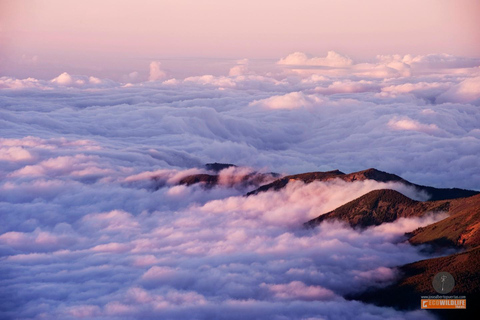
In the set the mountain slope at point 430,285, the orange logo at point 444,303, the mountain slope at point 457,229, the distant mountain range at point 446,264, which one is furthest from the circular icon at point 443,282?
the mountain slope at point 457,229

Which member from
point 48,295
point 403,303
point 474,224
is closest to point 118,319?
point 48,295

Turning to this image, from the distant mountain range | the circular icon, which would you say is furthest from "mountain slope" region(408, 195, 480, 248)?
the circular icon

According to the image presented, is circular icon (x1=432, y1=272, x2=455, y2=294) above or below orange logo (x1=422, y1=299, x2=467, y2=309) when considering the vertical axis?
above

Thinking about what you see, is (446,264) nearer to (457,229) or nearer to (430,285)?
(430,285)

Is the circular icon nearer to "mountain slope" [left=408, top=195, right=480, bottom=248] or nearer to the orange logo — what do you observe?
the orange logo

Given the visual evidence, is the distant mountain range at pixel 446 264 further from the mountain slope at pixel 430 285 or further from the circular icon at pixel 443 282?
the circular icon at pixel 443 282

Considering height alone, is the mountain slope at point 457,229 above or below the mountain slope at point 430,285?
above
